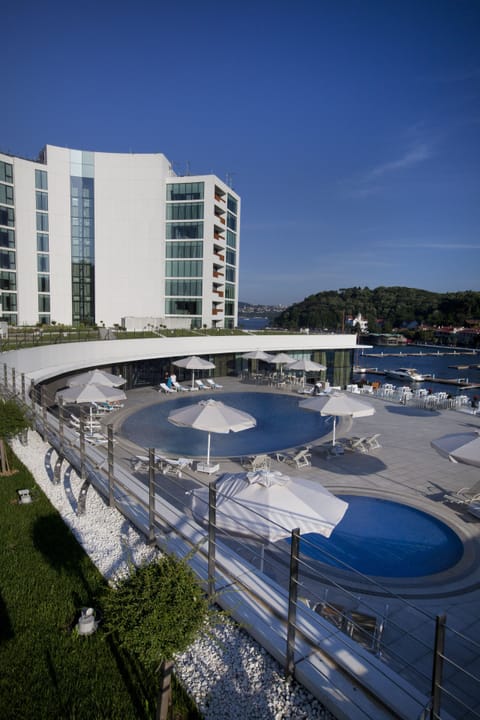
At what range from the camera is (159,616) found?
2910 mm

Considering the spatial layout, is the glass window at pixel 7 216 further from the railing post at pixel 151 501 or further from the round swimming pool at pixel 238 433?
the railing post at pixel 151 501

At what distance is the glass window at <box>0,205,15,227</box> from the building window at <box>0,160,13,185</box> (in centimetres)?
248

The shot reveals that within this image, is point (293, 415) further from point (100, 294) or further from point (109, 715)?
point (100, 294)

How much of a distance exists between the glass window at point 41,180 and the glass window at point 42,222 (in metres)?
2.51

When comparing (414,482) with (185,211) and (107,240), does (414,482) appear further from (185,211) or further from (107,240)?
(107,240)

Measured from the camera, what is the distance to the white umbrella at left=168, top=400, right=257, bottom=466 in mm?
11820

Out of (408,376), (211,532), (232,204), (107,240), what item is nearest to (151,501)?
(211,532)

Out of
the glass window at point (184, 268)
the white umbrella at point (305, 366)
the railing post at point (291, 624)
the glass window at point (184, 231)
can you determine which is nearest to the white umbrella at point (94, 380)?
the white umbrella at point (305, 366)

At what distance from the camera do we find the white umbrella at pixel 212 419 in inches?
465

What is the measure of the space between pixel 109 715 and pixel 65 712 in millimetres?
340

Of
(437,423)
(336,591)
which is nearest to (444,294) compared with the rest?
(437,423)

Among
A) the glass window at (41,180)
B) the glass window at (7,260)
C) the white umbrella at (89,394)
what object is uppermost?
the glass window at (41,180)

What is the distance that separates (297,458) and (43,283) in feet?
124

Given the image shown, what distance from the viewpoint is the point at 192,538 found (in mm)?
5445
